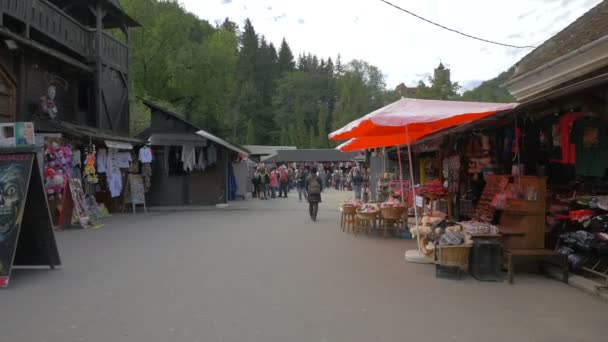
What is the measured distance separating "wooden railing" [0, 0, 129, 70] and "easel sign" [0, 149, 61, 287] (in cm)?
741

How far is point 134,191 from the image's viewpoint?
17281 mm

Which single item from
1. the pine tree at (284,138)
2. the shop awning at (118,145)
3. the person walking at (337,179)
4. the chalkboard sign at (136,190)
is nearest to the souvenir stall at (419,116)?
the shop awning at (118,145)

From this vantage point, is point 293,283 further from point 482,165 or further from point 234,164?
point 234,164

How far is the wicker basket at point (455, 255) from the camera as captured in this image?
6676 millimetres

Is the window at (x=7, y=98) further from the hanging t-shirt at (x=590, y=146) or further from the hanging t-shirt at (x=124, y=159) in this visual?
the hanging t-shirt at (x=590, y=146)

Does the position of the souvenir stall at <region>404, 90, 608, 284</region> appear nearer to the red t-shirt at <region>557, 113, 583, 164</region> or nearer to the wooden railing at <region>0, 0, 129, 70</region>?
the red t-shirt at <region>557, 113, 583, 164</region>

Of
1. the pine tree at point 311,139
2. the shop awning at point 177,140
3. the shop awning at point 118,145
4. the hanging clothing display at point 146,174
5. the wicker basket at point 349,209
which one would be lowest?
the wicker basket at point 349,209

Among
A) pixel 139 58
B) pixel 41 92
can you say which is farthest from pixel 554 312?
pixel 139 58

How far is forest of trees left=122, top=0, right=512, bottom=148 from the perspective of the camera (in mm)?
36250

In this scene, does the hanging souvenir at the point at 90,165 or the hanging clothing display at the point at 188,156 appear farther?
the hanging clothing display at the point at 188,156

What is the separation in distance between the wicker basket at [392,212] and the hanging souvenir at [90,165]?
936 centimetres

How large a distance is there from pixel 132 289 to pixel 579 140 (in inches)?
274

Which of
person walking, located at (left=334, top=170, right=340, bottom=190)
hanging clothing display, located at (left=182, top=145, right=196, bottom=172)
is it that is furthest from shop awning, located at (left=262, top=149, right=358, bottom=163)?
hanging clothing display, located at (left=182, top=145, right=196, bottom=172)

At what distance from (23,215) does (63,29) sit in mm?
10795
